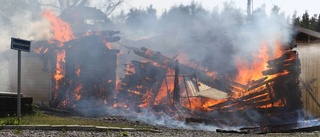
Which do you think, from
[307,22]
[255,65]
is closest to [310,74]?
[255,65]

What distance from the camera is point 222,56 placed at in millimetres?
19672

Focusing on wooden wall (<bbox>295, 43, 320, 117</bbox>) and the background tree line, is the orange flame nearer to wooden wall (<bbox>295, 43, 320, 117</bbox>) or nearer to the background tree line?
wooden wall (<bbox>295, 43, 320, 117</bbox>)

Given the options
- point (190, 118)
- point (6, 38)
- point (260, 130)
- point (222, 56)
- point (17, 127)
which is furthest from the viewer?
point (6, 38)

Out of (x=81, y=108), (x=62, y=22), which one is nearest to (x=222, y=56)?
(x=81, y=108)

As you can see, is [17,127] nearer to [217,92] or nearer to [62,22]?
[217,92]

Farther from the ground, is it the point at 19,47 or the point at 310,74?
the point at 19,47

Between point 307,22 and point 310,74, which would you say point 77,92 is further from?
point 307,22

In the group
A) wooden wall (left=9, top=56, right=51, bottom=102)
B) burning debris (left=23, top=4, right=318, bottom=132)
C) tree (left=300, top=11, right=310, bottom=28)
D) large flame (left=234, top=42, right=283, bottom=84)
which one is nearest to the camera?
burning debris (left=23, top=4, right=318, bottom=132)

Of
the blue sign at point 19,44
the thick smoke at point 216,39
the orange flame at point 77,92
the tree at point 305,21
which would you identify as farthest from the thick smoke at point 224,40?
the tree at point 305,21

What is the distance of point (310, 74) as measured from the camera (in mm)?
21750

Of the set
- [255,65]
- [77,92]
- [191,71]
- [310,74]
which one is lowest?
[77,92]

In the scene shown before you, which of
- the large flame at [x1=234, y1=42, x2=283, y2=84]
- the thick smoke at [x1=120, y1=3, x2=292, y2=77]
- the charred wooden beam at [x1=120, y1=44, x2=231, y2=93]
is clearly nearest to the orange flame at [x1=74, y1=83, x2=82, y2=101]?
the charred wooden beam at [x1=120, y1=44, x2=231, y2=93]

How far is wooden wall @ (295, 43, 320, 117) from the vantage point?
21203mm

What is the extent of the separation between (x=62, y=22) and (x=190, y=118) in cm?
918
